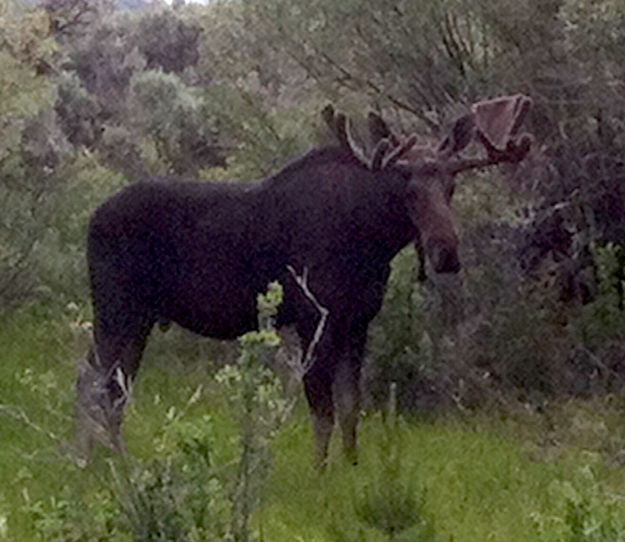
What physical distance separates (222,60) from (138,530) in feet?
29.1

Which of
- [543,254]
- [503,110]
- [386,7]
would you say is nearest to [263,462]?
[503,110]

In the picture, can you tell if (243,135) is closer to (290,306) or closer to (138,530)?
(290,306)

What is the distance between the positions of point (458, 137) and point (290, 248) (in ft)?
4.21

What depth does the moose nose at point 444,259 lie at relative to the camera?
298 inches

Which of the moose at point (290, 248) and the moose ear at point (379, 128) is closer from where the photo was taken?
the moose at point (290, 248)

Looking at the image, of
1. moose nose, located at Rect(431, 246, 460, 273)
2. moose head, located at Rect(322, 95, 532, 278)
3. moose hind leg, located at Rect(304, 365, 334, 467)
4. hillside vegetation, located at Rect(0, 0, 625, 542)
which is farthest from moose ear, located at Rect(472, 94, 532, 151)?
moose hind leg, located at Rect(304, 365, 334, 467)

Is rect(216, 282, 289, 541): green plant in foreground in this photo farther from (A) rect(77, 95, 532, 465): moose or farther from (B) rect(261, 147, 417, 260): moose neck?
(B) rect(261, 147, 417, 260): moose neck

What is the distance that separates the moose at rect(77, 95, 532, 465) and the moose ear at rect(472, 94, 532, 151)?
0.04 ft

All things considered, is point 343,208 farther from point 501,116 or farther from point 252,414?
point 252,414

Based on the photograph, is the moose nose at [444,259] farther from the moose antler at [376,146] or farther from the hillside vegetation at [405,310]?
the hillside vegetation at [405,310]

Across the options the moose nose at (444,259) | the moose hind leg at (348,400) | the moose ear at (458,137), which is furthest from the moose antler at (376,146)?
the moose hind leg at (348,400)

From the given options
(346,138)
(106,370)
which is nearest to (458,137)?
(346,138)

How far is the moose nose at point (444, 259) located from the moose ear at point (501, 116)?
0.93m

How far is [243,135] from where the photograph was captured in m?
12.6
